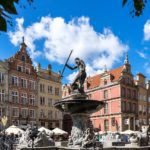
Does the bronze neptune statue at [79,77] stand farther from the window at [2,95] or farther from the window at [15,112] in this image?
the window at [15,112]

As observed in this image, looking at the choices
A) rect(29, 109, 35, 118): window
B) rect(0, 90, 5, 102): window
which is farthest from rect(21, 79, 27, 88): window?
rect(0, 90, 5, 102): window

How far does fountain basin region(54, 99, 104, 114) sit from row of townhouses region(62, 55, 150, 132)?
42.9 metres

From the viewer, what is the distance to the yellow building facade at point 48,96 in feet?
185

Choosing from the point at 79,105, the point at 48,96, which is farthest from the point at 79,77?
the point at 48,96

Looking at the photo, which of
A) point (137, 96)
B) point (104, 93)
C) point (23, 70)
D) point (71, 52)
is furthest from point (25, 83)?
point (71, 52)

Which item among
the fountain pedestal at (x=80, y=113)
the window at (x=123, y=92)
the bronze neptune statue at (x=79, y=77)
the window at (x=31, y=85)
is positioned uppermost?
the window at (x=31, y=85)

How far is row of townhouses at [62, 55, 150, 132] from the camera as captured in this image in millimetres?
60031

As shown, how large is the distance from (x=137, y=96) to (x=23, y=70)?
23.2 meters

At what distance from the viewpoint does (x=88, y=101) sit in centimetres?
1666

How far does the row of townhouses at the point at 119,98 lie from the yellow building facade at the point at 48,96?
557 centimetres

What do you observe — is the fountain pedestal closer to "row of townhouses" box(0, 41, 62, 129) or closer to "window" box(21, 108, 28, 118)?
"row of townhouses" box(0, 41, 62, 129)

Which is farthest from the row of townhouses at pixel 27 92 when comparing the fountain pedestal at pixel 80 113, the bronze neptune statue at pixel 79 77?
the fountain pedestal at pixel 80 113

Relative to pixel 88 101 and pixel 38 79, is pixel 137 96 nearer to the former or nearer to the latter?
pixel 38 79

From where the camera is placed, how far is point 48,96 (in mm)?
58438
